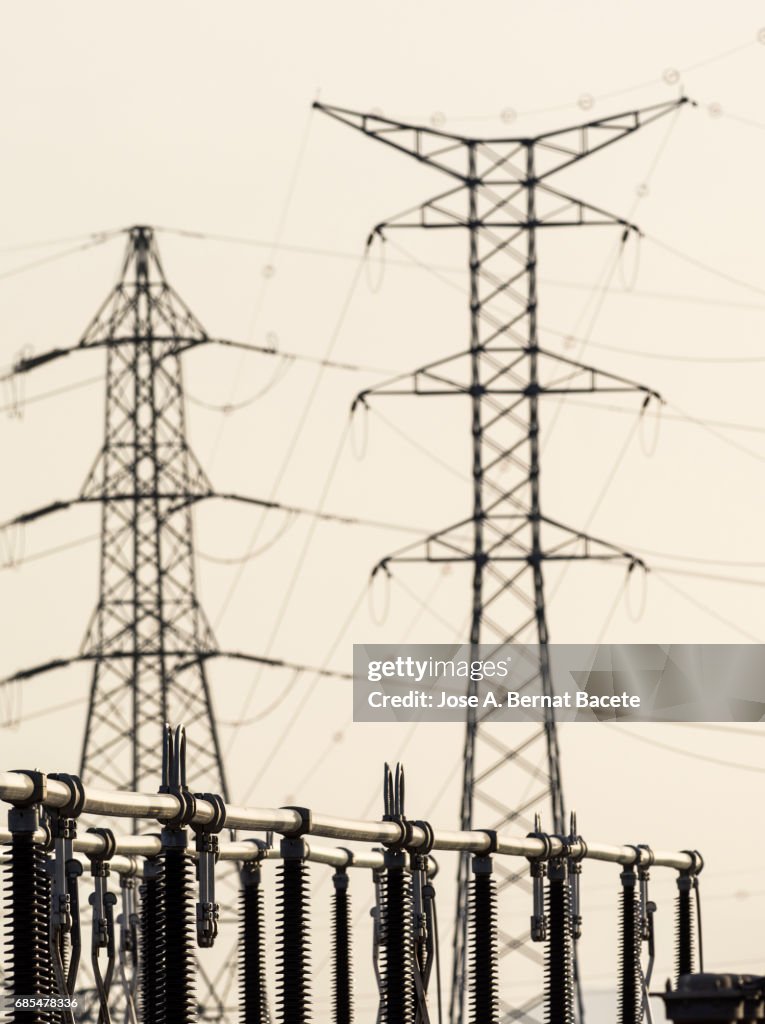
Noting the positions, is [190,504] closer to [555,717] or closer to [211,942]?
[555,717]

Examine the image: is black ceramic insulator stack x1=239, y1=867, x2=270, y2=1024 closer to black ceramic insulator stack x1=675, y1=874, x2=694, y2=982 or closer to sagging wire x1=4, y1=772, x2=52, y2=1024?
sagging wire x1=4, y1=772, x2=52, y2=1024

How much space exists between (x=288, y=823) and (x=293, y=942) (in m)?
1.01

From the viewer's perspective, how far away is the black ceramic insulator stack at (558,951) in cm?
2152

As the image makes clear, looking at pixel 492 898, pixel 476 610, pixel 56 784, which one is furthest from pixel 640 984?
pixel 476 610

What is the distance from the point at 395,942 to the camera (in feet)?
56.7

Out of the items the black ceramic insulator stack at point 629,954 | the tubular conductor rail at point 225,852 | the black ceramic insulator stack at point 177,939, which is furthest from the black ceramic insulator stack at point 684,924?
the black ceramic insulator stack at point 177,939

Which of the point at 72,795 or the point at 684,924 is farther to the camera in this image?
the point at 684,924

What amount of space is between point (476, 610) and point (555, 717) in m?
2.38

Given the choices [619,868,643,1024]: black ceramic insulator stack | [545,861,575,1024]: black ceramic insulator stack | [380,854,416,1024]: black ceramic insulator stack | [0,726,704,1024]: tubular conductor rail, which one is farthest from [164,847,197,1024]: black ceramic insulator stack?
[619,868,643,1024]: black ceramic insulator stack

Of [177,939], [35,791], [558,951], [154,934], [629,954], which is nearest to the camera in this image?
[35,791]

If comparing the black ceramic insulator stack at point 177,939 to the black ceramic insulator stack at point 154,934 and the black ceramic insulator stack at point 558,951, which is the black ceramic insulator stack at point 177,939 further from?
the black ceramic insulator stack at point 558,951

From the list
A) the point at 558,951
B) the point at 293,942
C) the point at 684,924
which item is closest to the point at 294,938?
the point at 293,942

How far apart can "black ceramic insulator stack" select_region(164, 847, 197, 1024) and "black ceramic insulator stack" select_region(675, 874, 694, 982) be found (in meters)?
13.4

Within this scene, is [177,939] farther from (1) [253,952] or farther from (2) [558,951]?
(2) [558,951]
